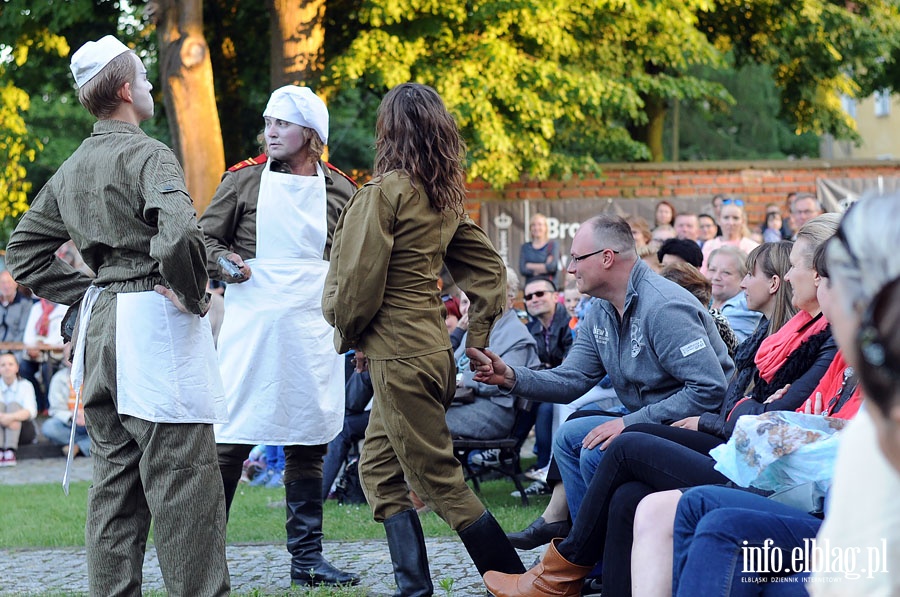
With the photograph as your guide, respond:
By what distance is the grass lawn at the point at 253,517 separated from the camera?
6.86m

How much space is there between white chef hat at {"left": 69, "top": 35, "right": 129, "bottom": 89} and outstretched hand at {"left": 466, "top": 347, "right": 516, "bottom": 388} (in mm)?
1868

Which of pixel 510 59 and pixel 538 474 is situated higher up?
pixel 510 59

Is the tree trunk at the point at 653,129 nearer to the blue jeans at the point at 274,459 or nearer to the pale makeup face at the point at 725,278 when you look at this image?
the blue jeans at the point at 274,459

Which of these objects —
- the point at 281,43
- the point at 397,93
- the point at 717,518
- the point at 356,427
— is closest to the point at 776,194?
the point at 281,43

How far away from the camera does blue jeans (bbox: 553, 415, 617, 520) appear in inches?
196

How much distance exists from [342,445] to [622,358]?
12.1ft

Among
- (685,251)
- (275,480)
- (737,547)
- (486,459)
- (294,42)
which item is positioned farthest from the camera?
(294,42)

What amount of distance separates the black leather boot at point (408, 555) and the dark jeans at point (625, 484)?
0.81 m

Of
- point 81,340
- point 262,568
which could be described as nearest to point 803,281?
point 81,340

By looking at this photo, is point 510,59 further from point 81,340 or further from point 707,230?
point 81,340

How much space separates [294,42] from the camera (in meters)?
13.7

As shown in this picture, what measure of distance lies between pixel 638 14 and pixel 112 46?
10.7 metres

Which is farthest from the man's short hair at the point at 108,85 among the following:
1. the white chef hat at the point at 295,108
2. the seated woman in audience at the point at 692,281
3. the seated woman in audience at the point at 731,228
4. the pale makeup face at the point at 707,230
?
the pale makeup face at the point at 707,230

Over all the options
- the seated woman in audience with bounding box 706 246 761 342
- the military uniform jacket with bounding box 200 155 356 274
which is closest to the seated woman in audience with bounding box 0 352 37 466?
the military uniform jacket with bounding box 200 155 356 274
